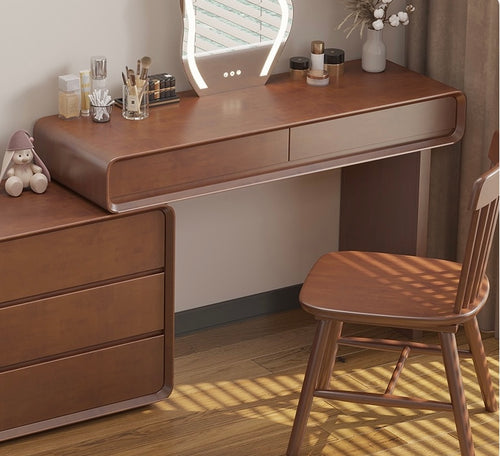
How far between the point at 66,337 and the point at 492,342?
4.67 feet

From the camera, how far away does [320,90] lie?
10.9ft

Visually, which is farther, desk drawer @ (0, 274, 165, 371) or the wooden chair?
desk drawer @ (0, 274, 165, 371)

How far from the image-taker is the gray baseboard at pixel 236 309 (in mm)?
3607

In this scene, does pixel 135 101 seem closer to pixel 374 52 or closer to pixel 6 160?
pixel 6 160

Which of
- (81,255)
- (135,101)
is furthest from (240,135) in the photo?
(81,255)

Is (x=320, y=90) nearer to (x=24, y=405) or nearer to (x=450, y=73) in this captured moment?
(x=450, y=73)

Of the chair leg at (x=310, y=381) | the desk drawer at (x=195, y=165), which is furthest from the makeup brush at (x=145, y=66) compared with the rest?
the chair leg at (x=310, y=381)

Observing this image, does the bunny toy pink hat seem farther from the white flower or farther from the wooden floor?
the white flower

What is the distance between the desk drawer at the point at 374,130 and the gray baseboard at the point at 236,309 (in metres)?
0.74

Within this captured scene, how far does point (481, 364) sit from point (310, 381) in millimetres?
534

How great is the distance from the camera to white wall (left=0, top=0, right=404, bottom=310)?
10.1 ft

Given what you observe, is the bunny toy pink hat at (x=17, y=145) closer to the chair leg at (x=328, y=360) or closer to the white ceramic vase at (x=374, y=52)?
the chair leg at (x=328, y=360)

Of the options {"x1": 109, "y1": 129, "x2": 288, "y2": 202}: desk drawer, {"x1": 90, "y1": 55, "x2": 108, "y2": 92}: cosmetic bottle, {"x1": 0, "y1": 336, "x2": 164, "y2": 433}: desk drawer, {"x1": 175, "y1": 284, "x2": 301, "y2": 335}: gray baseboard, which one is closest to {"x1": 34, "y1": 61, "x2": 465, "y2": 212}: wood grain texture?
{"x1": 109, "y1": 129, "x2": 288, "y2": 202}: desk drawer

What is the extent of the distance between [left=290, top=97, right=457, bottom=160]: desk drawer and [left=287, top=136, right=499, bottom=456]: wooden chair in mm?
311
